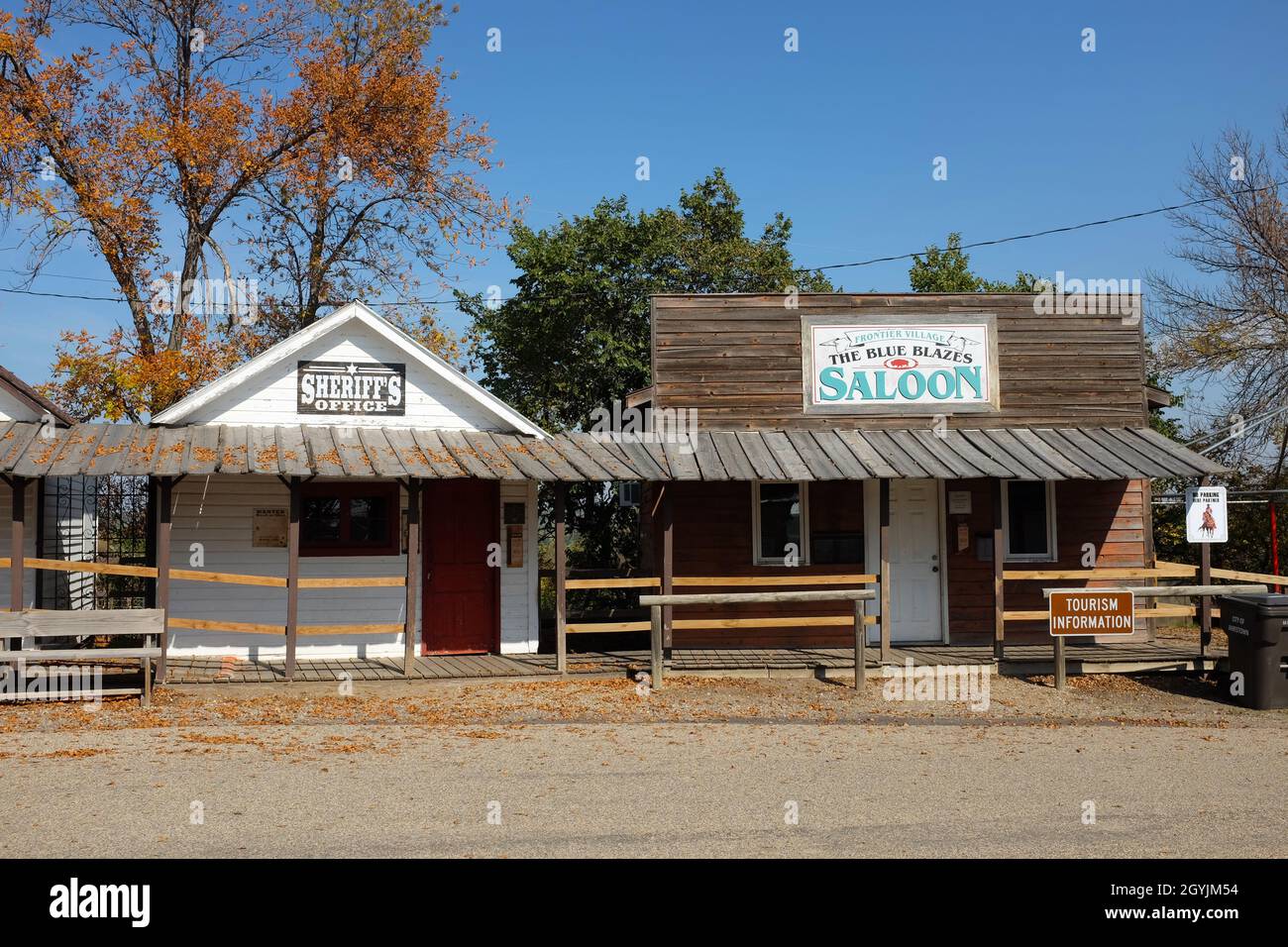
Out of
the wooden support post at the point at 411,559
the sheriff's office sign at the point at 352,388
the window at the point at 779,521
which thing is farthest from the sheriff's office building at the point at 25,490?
the window at the point at 779,521

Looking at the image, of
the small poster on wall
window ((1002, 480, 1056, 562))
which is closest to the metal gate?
the small poster on wall

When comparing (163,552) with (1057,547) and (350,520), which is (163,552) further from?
(1057,547)

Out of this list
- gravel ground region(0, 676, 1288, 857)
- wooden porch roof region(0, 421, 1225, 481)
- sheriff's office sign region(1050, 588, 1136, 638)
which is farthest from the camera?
sheriff's office sign region(1050, 588, 1136, 638)

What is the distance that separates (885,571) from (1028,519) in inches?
126

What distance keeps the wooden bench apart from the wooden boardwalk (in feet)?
3.45

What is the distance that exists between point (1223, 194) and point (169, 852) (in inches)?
947

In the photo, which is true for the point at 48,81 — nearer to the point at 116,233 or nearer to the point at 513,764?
the point at 116,233

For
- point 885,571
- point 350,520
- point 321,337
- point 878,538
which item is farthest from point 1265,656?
point 321,337

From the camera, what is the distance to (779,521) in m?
14.8

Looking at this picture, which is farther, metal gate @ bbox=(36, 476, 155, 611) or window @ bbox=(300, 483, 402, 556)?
metal gate @ bbox=(36, 476, 155, 611)

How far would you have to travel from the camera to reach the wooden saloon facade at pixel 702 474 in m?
13.0

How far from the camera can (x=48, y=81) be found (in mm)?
22844

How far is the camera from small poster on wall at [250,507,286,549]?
45.2 ft

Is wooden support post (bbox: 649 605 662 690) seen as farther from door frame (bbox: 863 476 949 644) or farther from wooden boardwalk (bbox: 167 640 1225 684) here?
door frame (bbox: 863 476 949 644)
